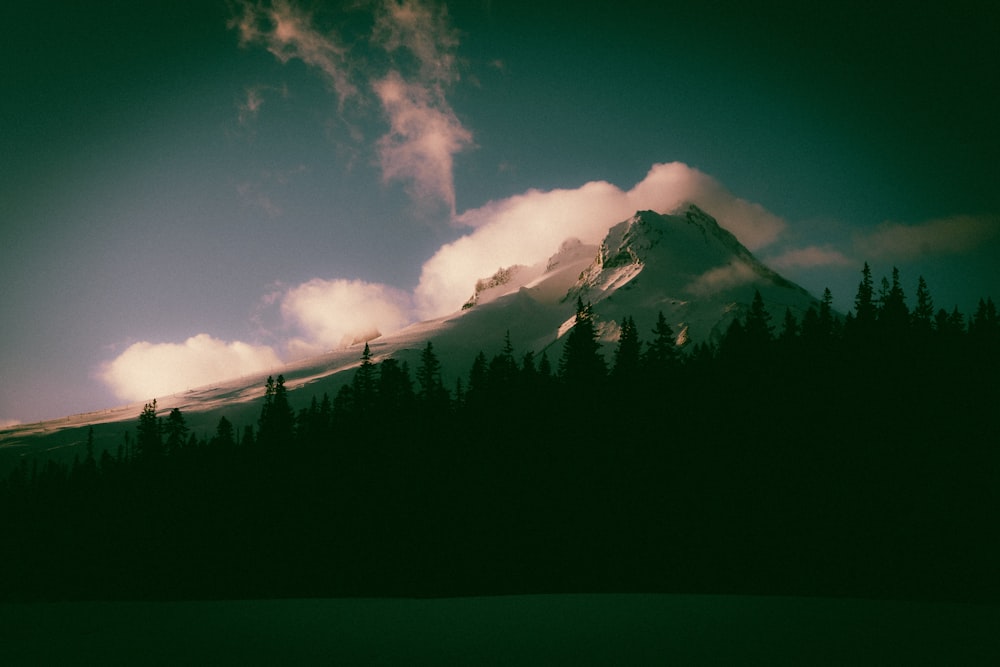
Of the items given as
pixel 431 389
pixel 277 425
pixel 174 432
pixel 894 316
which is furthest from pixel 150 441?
pixel 894 316

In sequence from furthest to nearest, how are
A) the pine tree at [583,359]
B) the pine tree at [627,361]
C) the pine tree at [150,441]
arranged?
the pine tree at [150,441] < the pine tree at [583,359] < the pine tree at [627,361]

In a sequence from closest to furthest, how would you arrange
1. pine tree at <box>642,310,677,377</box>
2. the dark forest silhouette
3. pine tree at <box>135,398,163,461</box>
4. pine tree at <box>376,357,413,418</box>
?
the dark forest silhouette < pine tree at <box>642,310,677,377</box> < pine tree at <box>376,357,413,418</box> < pine tree at <box>135,398,163,461</box>

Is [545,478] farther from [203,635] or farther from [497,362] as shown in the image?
[203,635]

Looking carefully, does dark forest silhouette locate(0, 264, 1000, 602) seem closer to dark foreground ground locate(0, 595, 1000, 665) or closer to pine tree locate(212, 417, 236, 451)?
pine tree locate(212, 417, 236, 451)

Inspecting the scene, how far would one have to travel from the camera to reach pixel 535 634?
11.4 metres

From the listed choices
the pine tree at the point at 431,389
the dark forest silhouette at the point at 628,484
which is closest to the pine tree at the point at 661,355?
the dark forest silhouette at the point at 628,484

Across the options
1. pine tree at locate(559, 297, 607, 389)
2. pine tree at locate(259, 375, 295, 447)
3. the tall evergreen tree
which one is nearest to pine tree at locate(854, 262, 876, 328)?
the tall evergreen tree

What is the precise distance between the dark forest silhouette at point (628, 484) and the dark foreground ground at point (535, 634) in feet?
72.7

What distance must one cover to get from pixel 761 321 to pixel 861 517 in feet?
68.7

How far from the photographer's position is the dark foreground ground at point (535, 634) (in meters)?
9.63

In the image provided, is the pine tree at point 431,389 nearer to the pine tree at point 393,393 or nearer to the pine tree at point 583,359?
the pine tree at point 393,393

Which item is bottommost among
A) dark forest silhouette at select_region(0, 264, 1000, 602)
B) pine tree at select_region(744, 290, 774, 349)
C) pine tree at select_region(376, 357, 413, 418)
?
dark forest silhouette at select_region(0, 264, 1000, 602)

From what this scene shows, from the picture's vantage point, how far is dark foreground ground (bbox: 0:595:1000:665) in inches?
379

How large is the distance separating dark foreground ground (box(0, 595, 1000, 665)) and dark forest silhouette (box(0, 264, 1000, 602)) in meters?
22.2
